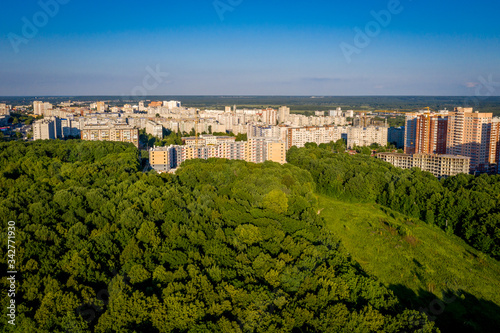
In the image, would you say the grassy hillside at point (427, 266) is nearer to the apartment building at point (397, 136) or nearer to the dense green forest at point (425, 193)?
the dense green forest at point (425, 193)

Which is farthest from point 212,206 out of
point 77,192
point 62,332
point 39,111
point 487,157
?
point 39,111

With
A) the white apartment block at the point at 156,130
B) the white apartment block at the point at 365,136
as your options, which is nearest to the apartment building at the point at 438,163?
the white apartment block at the point at 365,136

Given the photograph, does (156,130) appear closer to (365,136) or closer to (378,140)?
(365,136)

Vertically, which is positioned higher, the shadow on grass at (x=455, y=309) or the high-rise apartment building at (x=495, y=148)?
the high-rise apartment building at (x=495, y=148)

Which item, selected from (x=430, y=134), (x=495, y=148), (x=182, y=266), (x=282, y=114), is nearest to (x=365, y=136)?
(x=430, y=134)

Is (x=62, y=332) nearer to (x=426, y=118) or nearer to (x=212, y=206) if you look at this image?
(x=212, y=206)

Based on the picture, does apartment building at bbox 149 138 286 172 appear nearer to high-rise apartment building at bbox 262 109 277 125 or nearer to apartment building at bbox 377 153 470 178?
apartment building at bbox 377 153 470 178

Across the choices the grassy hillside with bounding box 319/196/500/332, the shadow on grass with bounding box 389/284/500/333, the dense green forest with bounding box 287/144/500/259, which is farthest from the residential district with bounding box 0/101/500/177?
the shadow on grass with bounding box 389/284/500/333
